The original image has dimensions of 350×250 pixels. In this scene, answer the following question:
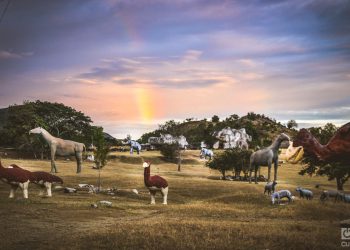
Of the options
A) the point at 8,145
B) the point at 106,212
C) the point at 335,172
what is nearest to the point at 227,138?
the point at 8,145

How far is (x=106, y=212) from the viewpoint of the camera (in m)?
22.3

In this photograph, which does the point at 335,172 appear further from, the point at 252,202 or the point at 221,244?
the point at 221,244

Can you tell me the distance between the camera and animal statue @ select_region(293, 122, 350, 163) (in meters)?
13.4

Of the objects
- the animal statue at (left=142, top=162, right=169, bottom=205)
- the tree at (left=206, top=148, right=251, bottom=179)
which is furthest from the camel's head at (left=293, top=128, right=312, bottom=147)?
the tree at (left=206, top=148, right=251, bottom=179)

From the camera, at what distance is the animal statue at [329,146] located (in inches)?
527

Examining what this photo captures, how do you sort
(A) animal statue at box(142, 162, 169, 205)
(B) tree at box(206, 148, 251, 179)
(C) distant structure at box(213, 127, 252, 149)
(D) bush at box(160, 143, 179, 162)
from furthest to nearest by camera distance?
(C) distant structure at box(213, 127, 252, 149)
(D) bush at box(160, 143, 179, 162)
(B) tree at box(206, 148, 251, 179)
(A) animal statue at box(142, 162, 169, 205)

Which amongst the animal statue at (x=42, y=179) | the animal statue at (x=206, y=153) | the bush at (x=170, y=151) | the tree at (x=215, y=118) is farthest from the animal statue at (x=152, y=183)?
the tree at (x=215, y=118)

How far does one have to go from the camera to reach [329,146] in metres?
13.6

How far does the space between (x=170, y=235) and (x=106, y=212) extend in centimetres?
794

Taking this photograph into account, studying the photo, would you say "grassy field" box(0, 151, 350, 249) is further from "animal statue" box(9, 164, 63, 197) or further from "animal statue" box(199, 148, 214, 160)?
"animal statue" box(199, 148, 214, 160)

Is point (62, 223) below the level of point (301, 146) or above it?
below

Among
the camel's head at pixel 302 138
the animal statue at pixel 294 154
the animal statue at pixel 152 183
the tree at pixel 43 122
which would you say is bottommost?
the animal statue at pixel 152 183

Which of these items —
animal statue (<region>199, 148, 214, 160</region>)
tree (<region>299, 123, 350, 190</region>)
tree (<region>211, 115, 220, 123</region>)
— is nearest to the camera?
tree (<region>299, 123, 350, 190</region>)

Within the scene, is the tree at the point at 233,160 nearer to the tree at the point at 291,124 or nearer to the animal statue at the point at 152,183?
the animal statue at the point at 152,183
